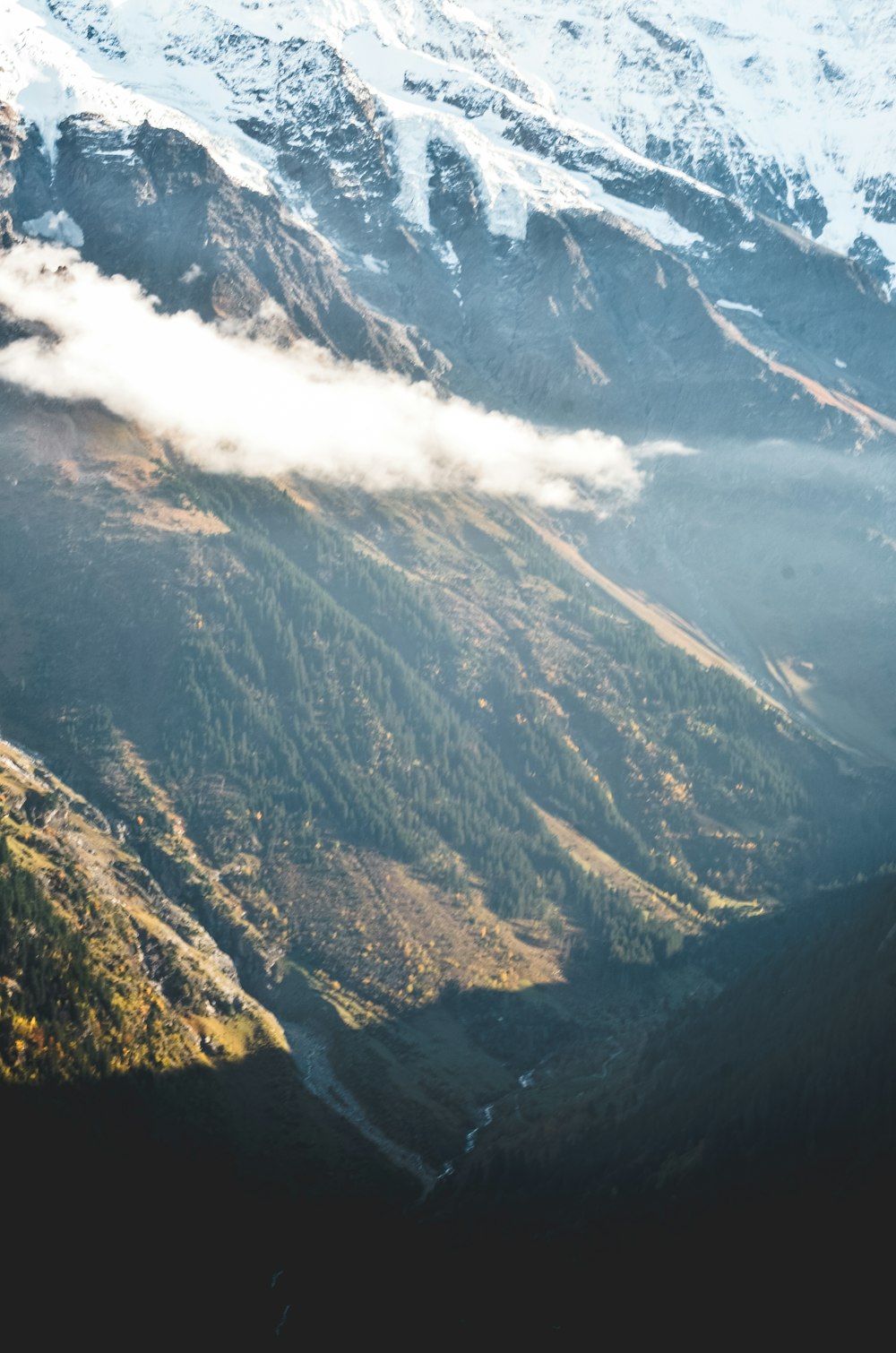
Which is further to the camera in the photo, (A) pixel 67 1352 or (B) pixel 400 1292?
(B) pixel 400 1292

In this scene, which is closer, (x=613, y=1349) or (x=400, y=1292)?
(x=613, y=1349)

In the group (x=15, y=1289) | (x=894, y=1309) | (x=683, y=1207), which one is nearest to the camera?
(x=894, y=1309)

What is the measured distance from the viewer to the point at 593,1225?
647 ft

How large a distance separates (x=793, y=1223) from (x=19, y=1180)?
347 ft

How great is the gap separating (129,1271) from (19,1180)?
2024 cm

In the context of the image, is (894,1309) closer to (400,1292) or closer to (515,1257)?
(515,1257)

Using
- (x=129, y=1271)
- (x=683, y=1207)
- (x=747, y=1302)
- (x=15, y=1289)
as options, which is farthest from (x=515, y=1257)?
(x=15, y=1289)

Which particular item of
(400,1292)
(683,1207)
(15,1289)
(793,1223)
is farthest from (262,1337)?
(793,1223)

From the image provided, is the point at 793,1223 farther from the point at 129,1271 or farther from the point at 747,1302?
the point at 129,1271

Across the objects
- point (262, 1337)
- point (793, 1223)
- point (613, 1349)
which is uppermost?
point (793, 1223)

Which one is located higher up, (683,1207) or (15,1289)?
(683,1207)

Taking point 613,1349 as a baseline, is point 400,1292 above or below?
below

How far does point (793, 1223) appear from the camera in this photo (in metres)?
177

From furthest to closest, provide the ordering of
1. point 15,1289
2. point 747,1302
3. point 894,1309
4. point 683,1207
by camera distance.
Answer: point 683,1207
point 15,1289
point 747,1302
point 894,1309
